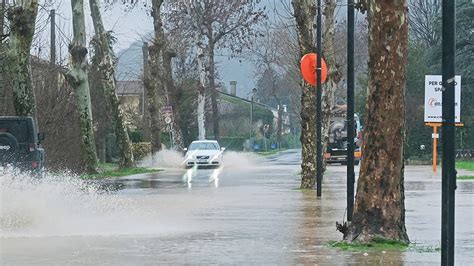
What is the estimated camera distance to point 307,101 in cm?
2986

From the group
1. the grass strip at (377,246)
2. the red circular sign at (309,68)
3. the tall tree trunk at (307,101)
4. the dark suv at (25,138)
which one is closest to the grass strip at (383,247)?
the grass strip at (377,246)

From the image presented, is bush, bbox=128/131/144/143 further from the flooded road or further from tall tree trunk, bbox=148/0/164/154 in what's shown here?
the flooded road

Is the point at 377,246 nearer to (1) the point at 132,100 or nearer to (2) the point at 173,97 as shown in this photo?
(2) the point at 173,97

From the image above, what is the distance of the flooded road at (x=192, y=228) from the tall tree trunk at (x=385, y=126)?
611 mm

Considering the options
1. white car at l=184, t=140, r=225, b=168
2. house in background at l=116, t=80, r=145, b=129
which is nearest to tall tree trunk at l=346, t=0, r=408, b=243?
white car at l=184, t=140, r=225, b=168

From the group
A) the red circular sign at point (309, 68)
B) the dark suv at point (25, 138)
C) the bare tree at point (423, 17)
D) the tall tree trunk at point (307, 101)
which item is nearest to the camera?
the dark suv at point (25, 138)

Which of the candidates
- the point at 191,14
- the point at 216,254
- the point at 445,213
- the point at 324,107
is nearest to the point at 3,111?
the point at 324,107

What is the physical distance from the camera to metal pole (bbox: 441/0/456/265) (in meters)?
9.62

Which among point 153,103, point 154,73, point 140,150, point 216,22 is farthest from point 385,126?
point 216,22

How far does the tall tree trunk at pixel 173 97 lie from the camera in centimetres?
6385

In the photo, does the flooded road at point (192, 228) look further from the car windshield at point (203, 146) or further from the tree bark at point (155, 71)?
the tree bark at point (155, 71)

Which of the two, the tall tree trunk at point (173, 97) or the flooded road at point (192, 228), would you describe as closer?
the flooded road at point (192, 228)

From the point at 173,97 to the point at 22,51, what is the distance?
38.8 m

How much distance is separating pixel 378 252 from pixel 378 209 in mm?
717
